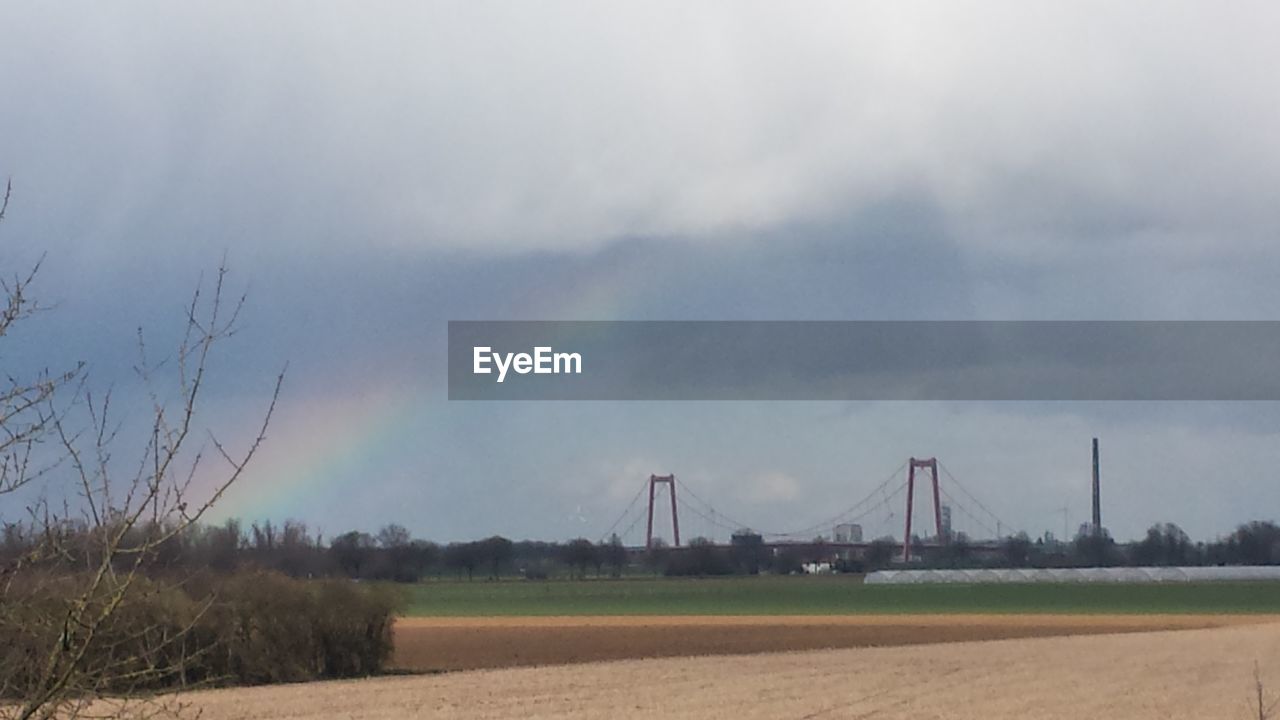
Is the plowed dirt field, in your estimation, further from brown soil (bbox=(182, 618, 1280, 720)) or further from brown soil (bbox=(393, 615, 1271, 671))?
brown soil (bbox=(182, 618, 1280, 720))

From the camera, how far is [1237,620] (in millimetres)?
102938

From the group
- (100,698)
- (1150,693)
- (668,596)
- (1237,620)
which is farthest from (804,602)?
(100,698)

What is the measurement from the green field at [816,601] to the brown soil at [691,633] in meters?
12.7

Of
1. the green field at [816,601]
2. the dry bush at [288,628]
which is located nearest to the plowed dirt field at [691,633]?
the dry bush at [288,628]

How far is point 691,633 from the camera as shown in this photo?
88688 millimetres

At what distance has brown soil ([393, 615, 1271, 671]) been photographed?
6938 cm

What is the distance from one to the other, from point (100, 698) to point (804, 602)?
462ft

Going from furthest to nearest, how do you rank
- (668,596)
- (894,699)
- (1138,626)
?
(668,596) < (1138,626) < (894,699)

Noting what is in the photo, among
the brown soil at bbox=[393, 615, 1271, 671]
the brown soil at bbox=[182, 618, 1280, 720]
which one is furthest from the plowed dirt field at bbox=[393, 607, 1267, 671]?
the brown soil at bbox=[182, 618, 1280, 720]

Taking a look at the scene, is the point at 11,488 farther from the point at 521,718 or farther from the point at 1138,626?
the point at 1138,626

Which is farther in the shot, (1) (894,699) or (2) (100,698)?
(1) (894,699)

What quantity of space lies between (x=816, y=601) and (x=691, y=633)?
60.6 m

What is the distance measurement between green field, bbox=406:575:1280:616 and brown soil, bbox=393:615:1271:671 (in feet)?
41.7

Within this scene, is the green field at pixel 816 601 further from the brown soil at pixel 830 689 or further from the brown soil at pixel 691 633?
the brown soil at pixel 830 689
